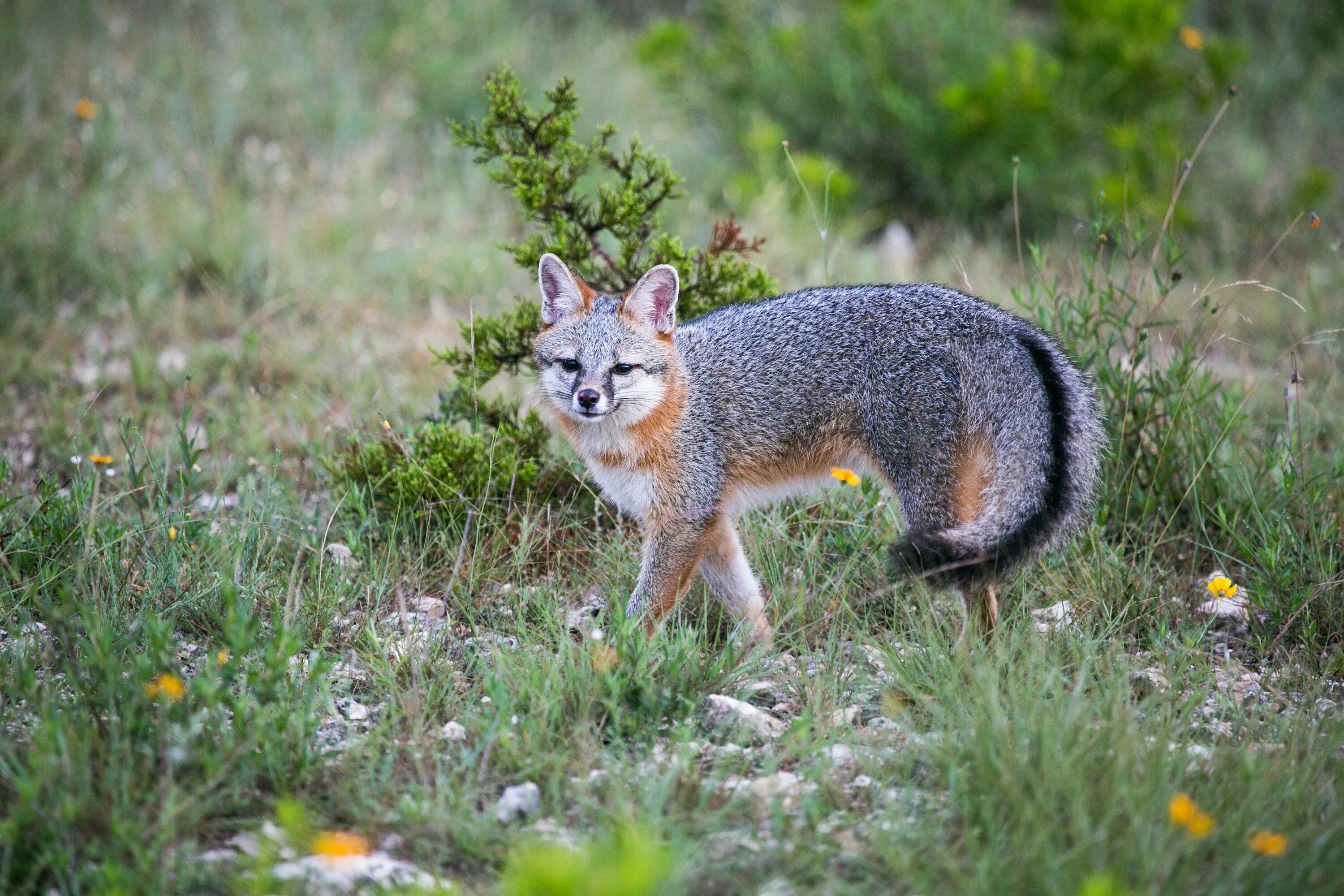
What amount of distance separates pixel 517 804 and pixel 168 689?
0.91m

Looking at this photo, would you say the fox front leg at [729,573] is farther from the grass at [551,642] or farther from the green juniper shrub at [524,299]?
the green juniper shrub at [524,299]

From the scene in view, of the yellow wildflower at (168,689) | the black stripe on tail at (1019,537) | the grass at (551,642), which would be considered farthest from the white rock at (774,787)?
the yellow wildflower at (168,689)

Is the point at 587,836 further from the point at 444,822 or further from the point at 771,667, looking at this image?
the point at 771,667

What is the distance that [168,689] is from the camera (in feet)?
9.05

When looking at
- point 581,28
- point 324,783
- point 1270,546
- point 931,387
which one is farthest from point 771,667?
point 581,28

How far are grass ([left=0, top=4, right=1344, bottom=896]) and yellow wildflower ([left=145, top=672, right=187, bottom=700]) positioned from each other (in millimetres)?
15

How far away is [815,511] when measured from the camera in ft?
15.3

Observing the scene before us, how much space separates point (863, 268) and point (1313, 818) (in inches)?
210

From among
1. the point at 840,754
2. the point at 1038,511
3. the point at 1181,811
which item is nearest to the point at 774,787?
the point at 840,754

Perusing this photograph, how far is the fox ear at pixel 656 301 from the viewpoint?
4.09 meters

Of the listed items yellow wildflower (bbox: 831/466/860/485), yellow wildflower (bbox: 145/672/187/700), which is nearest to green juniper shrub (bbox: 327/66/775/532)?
yellow wildflower (bbox: 831/466/860/485)

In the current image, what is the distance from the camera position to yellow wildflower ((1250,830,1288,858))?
231 cm

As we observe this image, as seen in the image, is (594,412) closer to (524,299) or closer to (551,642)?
(551,642)

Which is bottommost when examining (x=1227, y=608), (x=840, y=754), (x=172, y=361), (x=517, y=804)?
(x=1227, y=608)
